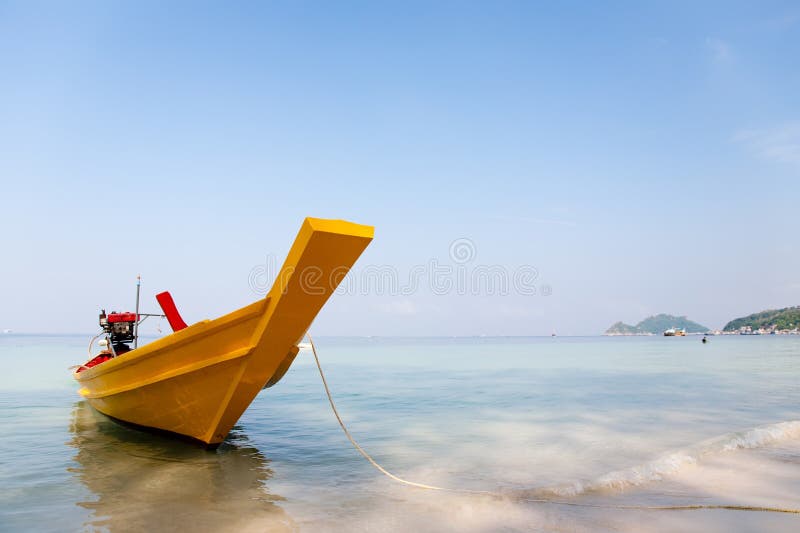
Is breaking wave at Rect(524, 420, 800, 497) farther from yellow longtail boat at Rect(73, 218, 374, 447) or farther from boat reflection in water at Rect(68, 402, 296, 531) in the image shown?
yellow longtail boat at Rect(73, 218, 374, 447)

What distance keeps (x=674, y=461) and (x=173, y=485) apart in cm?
673

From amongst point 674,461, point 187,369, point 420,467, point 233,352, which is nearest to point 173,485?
point 187,369

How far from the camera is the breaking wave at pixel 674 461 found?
616 centimetres

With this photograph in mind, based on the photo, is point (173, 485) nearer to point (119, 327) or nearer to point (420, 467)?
point (420, 467)

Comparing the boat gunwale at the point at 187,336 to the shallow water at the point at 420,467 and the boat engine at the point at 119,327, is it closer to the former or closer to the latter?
the shallow water at the point at 420,467

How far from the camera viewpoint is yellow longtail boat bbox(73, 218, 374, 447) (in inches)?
230

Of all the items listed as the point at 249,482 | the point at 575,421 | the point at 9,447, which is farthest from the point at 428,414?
the point at 9,447

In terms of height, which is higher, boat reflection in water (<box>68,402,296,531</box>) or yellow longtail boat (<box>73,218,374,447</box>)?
yellow longtail boat (<box>73,218,374,447</box>)

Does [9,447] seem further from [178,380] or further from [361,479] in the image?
[361,479]

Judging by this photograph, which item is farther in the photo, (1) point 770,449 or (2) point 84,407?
(2) point 84,407

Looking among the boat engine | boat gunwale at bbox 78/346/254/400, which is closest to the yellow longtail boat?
boat gunwale at bbox 78/346/254/400

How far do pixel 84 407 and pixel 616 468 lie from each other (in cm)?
1394

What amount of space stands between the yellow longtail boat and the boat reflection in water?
482 mm

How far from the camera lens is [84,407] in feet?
47.4
